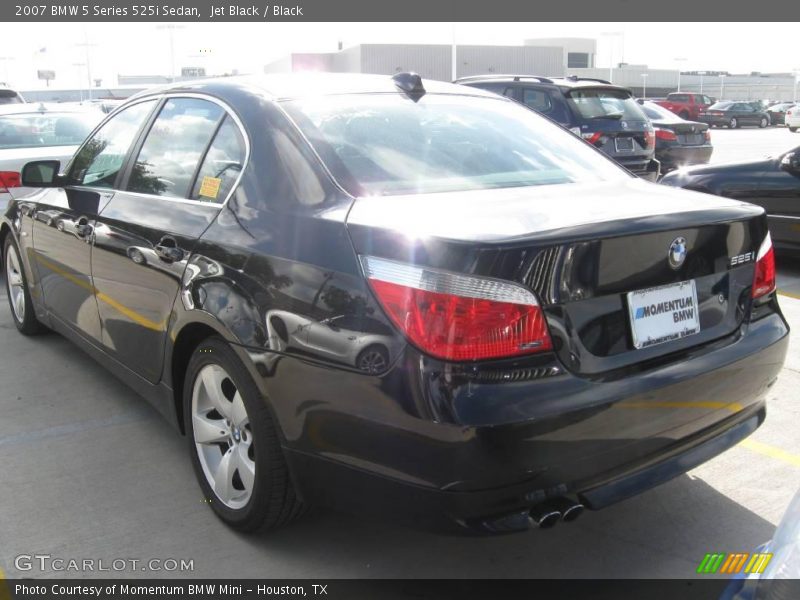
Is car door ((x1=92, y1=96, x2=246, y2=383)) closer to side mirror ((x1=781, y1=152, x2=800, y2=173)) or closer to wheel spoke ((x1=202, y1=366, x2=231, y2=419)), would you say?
wheel spoke ((x1=202, y1=366, x2=231, y2=419))

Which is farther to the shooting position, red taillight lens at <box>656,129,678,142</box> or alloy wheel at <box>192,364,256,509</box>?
red taillight lens at <box>656,129,678,142</box>

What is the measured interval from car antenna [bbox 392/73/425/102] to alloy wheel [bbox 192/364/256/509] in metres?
1.44

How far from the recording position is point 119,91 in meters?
32.8

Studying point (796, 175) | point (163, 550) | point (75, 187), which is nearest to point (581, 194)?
point (163, 550)

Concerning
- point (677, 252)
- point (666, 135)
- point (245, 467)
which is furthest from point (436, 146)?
point (666, 135)

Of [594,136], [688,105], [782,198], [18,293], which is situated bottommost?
[18,293]

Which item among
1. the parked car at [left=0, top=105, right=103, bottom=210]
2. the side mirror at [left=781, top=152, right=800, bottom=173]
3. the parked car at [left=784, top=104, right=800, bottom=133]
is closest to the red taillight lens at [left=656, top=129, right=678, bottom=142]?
the side mirror at [left=781, top=152, right=800, bottom=173]

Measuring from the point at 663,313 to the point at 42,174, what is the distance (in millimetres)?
3595

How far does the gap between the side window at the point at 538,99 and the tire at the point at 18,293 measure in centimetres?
768

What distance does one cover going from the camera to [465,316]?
2.23 m

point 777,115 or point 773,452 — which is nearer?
point 773,452

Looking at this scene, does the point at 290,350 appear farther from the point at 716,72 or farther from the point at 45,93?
the point at 716,72

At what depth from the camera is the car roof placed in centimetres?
325

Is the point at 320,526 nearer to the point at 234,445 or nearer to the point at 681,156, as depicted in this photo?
the point at 234,445
